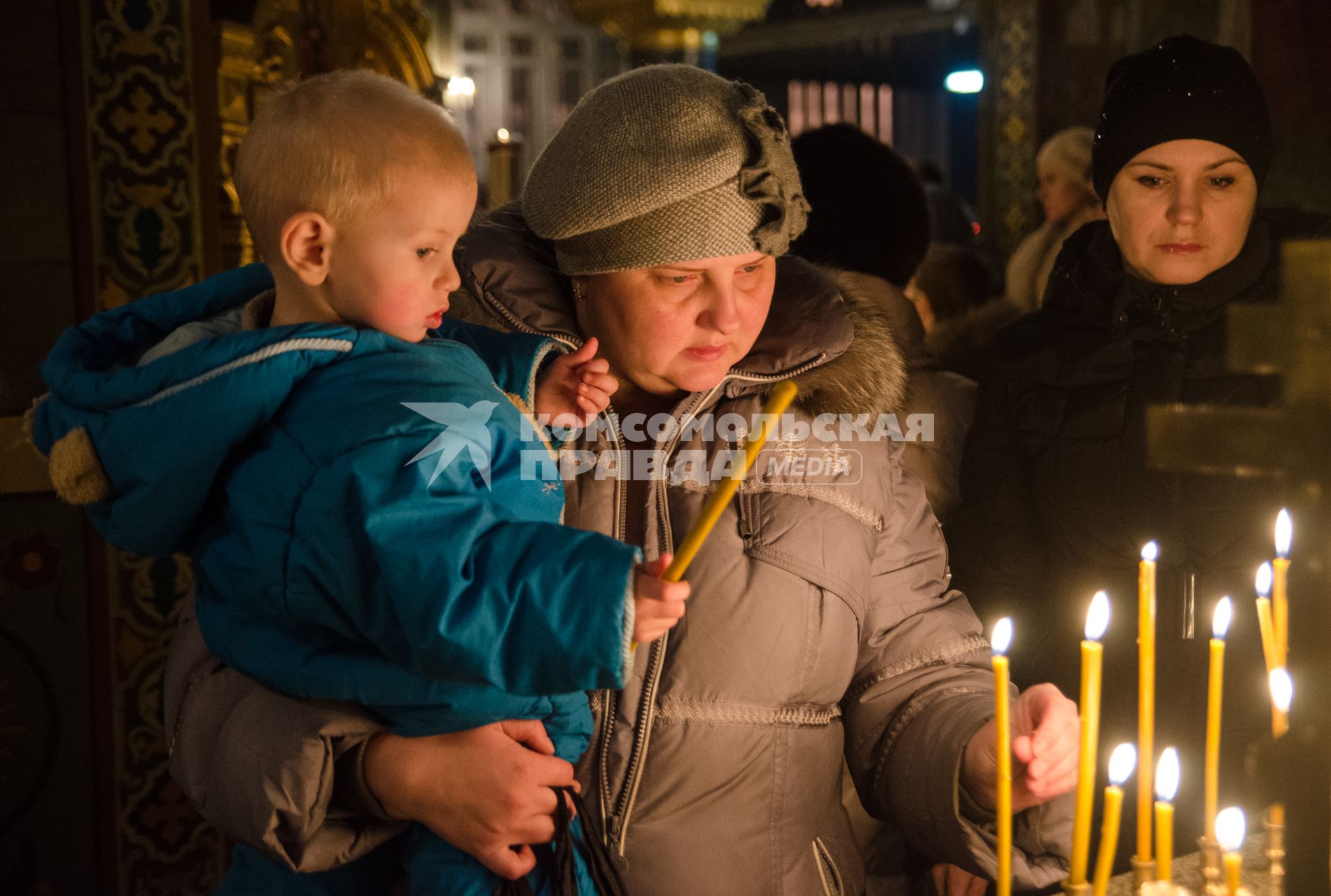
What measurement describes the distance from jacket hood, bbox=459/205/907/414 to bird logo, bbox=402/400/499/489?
42 cm

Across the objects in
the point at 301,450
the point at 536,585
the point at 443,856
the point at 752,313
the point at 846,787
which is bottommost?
the point at 846,787

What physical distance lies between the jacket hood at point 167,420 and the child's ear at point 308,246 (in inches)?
2.9

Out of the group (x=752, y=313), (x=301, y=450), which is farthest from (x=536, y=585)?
(x=752, y=313)

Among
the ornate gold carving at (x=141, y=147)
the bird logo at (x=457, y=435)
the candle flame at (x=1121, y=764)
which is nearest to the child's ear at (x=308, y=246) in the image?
the bird logo at (x=457, y=435)

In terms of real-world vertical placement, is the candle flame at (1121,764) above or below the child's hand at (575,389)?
below

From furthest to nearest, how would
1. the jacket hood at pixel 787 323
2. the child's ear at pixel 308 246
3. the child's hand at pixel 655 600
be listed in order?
the jacket hood at pixel 787 323, the child's ear at pixel 308 246, the child's hand at pixel 655 600

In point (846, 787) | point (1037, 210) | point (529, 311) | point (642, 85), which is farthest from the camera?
point (1037, 210)

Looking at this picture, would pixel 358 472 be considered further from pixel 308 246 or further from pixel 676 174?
pixel 676 174

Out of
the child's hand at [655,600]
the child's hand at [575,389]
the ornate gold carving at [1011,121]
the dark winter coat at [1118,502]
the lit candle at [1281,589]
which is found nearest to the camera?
the child's hand at [655,600]

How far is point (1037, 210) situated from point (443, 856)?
19.6ft

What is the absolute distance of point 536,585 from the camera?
1063 millimetres

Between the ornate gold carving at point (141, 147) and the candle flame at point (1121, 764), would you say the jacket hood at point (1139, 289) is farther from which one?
the ornate gold carving at point (141, 147)

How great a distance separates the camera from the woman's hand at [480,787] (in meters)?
1.28

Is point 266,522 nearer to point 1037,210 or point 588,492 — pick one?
point 588,492
